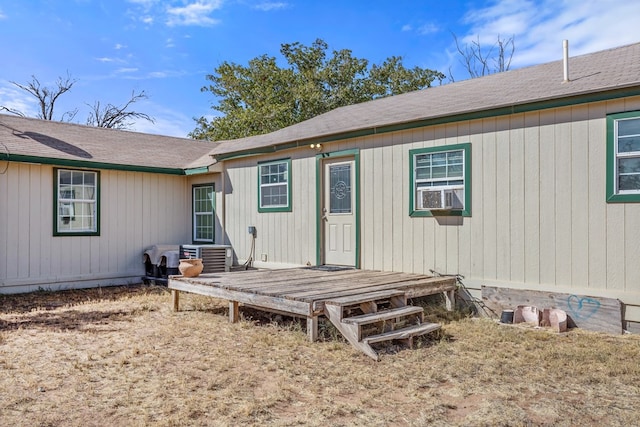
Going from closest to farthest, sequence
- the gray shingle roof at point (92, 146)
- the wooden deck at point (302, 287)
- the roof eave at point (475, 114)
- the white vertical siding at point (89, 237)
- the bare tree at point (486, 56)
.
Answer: the wooden deck at point (302, 287) → the roof eave at point (475, 114) → the white vertical siding at point (89, 237) → the gray shingle roof at point (92, 146) → the bare tree at point (486, 56)

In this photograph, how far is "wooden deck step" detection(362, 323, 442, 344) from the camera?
4.61m

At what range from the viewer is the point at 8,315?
6648 mm

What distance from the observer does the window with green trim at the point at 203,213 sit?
10680mm

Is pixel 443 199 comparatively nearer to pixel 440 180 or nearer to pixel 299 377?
pixel 440 180

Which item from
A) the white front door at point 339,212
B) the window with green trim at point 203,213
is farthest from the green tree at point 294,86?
the white front door at point 339,212

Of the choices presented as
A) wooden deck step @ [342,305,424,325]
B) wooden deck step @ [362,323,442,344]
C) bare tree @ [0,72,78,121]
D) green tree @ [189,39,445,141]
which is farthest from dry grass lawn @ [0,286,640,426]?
bare tree @ [0,72,78,121]

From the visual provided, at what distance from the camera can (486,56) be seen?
1995cm

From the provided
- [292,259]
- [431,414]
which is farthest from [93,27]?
[431,414]

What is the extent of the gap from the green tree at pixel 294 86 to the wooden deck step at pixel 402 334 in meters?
16.5

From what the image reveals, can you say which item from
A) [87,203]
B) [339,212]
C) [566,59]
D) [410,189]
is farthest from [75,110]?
[566,59]

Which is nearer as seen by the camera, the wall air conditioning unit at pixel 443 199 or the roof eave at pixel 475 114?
the roof eave at pixel 475 114

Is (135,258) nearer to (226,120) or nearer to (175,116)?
(226,120)

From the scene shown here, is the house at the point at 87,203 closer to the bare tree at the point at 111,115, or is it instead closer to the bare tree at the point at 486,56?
the bare tree at the point at 111,115

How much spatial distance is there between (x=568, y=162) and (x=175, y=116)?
2323 cm
